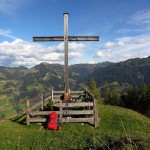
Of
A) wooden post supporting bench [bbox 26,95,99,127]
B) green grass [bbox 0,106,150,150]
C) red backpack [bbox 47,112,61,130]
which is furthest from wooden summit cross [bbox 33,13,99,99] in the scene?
green grass [bbox 0,106,150,150]

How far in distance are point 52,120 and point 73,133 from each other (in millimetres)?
2143

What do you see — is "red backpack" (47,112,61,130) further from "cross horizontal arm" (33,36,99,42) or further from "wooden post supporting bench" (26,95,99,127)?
"cross horizontal arm" (33,36,99,42)

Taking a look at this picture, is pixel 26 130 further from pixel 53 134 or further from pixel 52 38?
pixel 52 38

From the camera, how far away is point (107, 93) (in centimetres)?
11556

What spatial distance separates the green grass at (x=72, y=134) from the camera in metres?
15.6

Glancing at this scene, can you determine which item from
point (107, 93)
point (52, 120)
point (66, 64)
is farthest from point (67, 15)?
point (107, 93)

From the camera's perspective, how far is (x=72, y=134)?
714 inches

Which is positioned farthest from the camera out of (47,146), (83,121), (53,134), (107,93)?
(107,93)

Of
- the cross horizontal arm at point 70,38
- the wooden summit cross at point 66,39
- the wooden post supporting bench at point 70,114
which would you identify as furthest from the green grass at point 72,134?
the cross horizontal arm at point 70,38

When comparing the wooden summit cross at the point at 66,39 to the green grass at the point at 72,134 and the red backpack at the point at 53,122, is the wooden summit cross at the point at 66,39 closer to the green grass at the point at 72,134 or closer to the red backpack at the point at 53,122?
the red backpack at the point at 53,122

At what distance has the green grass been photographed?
1555 cm

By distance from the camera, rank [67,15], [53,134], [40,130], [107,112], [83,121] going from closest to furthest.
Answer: [53,134] → [40,130] → [83,121] → [67,15] → [107,112]

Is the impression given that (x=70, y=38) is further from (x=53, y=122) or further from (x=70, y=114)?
(x=53, y=122)

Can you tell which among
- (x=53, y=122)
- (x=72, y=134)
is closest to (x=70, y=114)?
(x=53, y=122)
